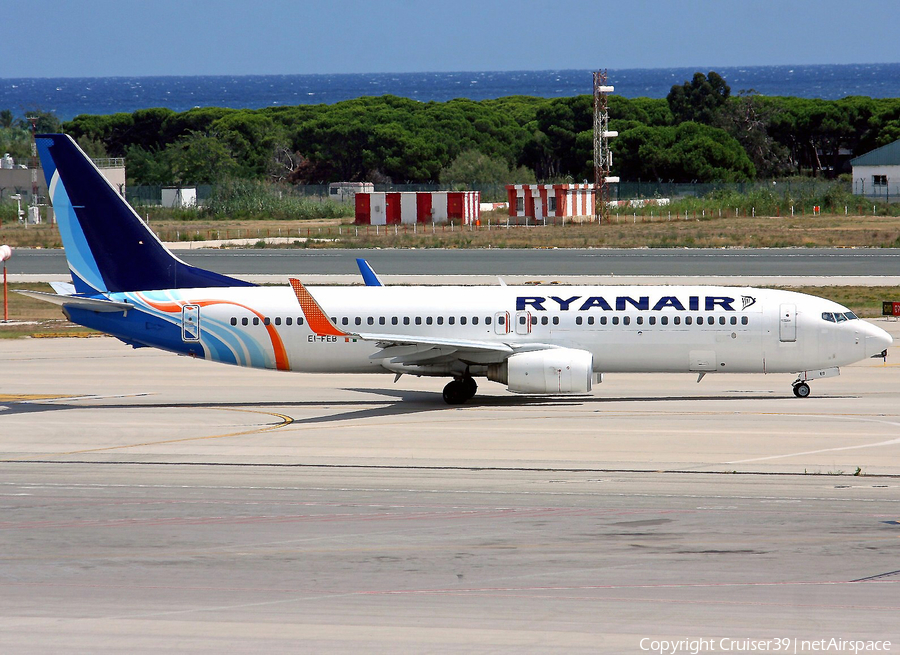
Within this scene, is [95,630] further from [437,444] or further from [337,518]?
[437,444]

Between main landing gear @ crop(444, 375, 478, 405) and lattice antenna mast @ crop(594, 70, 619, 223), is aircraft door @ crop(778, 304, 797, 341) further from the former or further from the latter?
lattice antenna mast @ crop(594, 70, 619, 223)

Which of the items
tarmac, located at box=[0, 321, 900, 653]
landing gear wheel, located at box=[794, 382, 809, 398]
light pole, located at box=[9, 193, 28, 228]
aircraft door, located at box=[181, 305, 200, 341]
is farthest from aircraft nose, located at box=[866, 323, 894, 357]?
light pole, located at box=[9, 193, 28, 228]

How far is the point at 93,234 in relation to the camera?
3484 centimetres

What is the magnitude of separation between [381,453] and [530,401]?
866cm

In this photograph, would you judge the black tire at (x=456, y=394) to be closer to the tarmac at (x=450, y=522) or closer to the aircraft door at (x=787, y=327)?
the tarmac at (x=450, y=522)

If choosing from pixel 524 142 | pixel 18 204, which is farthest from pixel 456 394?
pixel 524 142

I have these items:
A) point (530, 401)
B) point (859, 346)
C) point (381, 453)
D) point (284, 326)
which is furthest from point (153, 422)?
point (859, 346)

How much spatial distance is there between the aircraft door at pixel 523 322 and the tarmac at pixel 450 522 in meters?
2.34

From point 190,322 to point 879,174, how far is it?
10278cm

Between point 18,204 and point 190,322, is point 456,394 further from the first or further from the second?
point 18,204

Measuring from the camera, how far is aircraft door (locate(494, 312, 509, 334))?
111 feet

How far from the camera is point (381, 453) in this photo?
2709 centimetres

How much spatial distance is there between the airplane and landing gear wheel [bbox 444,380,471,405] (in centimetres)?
6

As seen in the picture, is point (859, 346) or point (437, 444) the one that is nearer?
point (437, 444)
